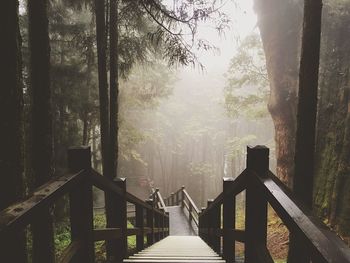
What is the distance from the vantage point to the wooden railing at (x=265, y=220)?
1315 millimetres

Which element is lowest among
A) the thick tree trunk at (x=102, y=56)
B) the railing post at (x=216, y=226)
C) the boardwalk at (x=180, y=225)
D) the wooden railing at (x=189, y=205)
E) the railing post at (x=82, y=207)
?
the boardwalk at (x=180, y=225)

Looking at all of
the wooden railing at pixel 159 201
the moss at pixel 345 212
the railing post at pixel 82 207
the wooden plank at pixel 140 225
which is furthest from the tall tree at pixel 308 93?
the wooden railing at pixel 159 201

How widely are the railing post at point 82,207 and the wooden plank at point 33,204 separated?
0.18 metres

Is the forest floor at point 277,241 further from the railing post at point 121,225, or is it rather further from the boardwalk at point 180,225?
the railing post at point 121,225

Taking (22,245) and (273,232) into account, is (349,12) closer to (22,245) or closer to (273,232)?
(273,232)

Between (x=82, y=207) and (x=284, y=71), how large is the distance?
45.3 ft

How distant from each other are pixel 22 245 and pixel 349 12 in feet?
39.9

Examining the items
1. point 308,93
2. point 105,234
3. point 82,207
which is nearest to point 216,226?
point 308,93

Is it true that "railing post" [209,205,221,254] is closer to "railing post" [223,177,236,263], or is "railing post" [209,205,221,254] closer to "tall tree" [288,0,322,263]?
"tall tree" [288,0,322,263]

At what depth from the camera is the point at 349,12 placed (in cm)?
1127

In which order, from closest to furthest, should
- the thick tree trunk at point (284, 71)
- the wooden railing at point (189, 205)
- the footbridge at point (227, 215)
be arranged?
the footbridge at point (227, 215) → the thick tree trunk at point (284, 71) → the wooden railing at point (189, 205)

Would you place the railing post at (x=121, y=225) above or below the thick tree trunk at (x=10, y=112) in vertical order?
below

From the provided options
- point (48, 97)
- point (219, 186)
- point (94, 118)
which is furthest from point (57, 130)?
point (219, 186)

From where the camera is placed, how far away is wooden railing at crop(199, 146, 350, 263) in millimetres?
1315
